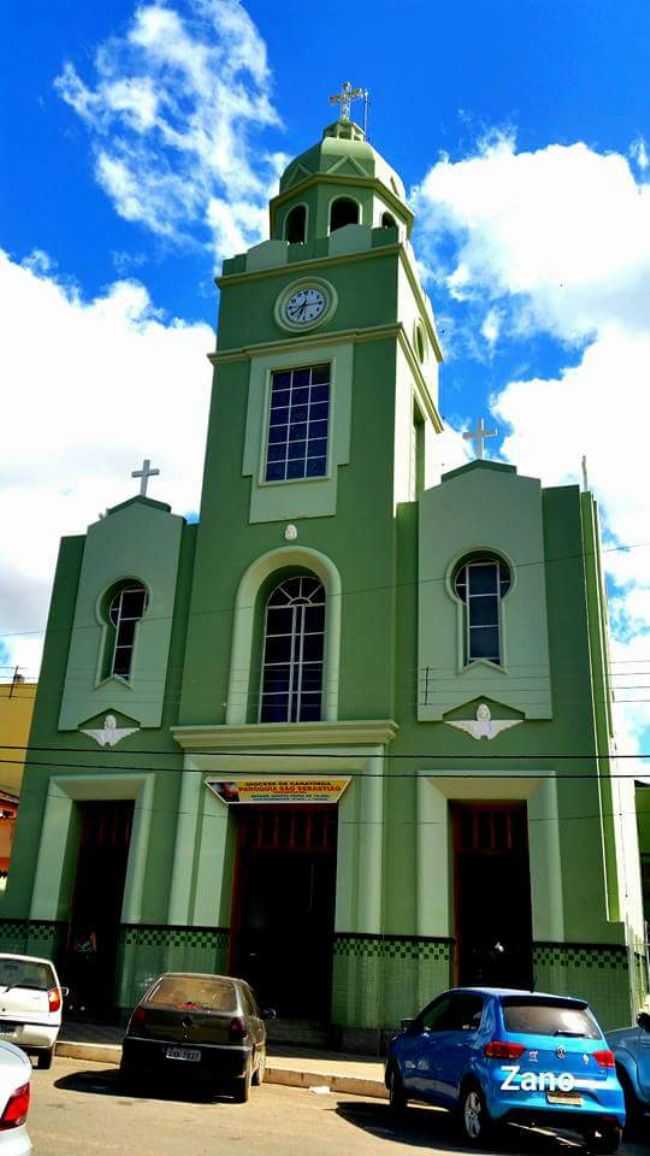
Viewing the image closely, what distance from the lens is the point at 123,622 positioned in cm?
2189

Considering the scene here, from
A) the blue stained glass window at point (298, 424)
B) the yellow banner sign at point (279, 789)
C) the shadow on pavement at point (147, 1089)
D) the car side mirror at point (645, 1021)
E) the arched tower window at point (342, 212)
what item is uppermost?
the arched tower window at point (342, 212)

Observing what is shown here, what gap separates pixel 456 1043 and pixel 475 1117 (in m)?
0.82

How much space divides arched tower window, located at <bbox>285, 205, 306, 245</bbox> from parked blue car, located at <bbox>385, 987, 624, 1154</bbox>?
66.2 feet

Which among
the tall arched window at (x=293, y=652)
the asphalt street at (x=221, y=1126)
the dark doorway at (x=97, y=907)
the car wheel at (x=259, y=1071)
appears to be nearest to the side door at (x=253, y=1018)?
the car wheel at (x=259, y=1071)

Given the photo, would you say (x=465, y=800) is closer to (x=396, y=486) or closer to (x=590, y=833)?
(x=590, y=833)

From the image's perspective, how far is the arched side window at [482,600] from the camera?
18953 mm

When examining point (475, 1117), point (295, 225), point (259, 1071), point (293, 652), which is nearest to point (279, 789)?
point (293, 652)

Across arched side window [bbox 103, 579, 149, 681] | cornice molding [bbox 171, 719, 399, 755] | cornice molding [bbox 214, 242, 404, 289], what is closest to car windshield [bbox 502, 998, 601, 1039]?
cornice molding [bbox 171, 719, 399, 755]

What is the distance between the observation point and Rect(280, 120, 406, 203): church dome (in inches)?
999

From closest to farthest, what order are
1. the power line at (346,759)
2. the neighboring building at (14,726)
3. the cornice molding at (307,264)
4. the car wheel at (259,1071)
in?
the car wheel at (259,1071) → the power line at (346,759) → the cornice molding at (307,264) → the neighboring building at (14,726)

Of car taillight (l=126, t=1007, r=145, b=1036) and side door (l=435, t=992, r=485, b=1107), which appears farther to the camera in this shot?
car taillight (l=126, t=1007, r=145, b=1036)

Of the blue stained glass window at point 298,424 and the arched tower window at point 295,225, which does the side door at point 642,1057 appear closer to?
the blue stained glass window at point 298,424

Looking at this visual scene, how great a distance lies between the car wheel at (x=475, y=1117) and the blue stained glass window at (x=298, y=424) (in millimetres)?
13603

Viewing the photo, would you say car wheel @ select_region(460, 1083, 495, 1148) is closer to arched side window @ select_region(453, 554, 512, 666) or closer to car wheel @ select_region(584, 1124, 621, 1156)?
car wheel @ select_region(584, 1124, 621, 1156)
